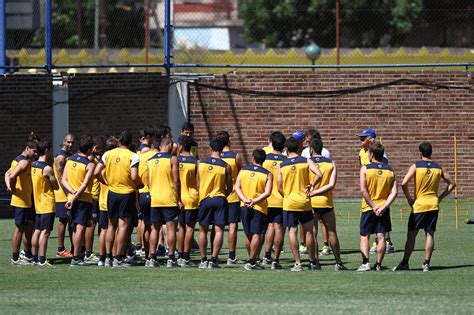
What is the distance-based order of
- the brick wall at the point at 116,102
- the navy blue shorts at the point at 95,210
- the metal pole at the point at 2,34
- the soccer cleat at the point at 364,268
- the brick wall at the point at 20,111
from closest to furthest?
the soccer cleat at the point at 364,268
the navy blue shorts at the point at 95,210
the brick wall at the point at 20,111
the brick wall at the point at 116,102
the metal pole at the point at 2,34

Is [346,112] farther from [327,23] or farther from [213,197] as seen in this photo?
[327,23]

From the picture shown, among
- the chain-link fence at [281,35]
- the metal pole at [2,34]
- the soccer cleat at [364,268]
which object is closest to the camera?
the soccer cleat at [364,268]

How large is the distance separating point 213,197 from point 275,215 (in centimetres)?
104

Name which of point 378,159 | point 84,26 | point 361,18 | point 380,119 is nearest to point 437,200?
point 378,159

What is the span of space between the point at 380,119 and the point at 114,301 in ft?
51.3

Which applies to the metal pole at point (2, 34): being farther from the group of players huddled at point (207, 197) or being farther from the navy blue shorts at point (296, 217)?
the navy blue shorts at point (296, 217)

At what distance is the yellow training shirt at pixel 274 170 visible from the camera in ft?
58.4

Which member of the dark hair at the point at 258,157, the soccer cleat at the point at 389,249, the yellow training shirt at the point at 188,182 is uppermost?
the dark hair at the point at 258,157

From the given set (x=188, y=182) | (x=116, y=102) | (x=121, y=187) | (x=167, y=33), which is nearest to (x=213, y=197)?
(x=188, y=182)

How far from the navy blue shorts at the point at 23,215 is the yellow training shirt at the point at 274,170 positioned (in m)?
3.54

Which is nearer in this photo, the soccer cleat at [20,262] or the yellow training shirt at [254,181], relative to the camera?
the yellow training shirt at [254,181]

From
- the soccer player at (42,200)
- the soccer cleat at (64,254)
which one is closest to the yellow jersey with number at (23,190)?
the soccer player at (42,200)

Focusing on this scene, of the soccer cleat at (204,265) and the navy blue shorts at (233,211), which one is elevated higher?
the navy blue shorts at (233,211)

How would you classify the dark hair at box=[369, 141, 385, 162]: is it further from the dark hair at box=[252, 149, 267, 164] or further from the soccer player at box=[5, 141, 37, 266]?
the soccer player at box=[5, 141, 37, 266]
